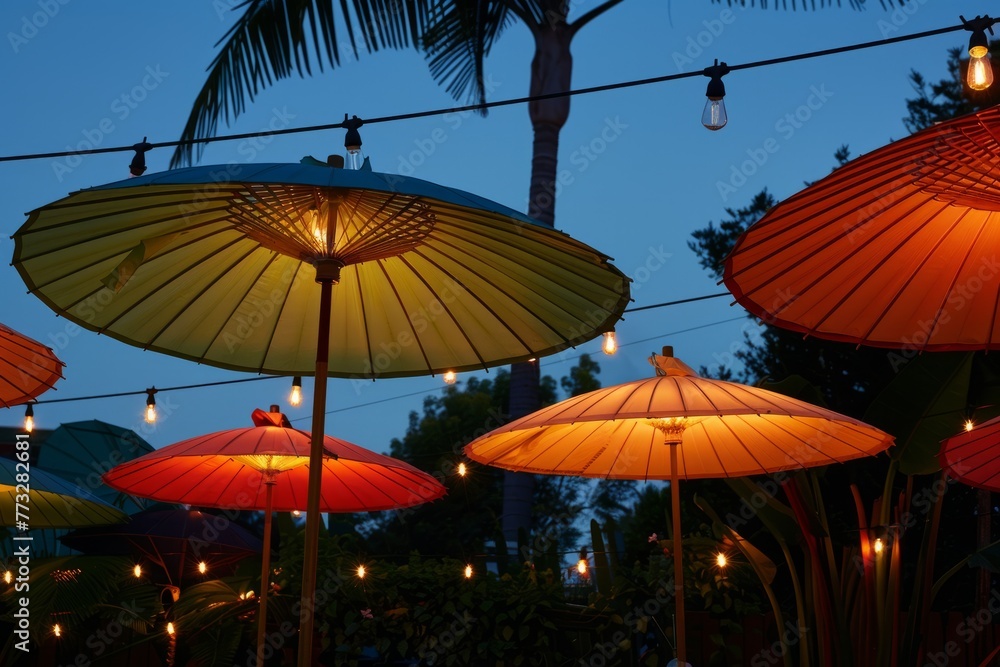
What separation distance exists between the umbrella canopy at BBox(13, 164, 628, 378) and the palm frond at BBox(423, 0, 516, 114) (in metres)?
6.66

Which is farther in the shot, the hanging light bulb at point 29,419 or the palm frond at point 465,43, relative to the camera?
the palm frond at point 465,43

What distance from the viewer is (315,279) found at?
3.13m

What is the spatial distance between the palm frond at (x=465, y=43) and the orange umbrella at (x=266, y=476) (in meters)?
5.27

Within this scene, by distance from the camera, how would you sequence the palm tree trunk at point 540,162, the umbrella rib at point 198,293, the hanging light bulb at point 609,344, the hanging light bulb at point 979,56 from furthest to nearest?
the palm tree trunk at point 540,162, the hanging light bulb at point 609,344, the umbrella rib at point 198,293, the hanging light bulb at point 979,56

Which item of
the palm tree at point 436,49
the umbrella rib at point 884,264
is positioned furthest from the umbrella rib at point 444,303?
the palm tree at point 436,49

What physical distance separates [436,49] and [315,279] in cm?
743

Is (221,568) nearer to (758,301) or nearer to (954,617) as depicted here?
(954,617)

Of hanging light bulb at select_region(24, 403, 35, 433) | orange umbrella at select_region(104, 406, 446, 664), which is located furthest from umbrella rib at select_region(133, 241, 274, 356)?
hanging light bulb at select_region(24, 403, 35, 433)

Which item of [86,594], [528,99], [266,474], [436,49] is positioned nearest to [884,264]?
[528,99]

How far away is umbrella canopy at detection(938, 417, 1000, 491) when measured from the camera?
4.02 metres

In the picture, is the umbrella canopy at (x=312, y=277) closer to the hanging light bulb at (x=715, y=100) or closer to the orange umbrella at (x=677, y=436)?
the orange umbrella at (x=677, y=436)

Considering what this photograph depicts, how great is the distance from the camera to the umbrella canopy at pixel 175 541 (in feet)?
27.5

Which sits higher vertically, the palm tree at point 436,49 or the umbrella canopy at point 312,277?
the palm tree at point 436,49

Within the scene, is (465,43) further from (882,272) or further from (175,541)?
(882,272)
